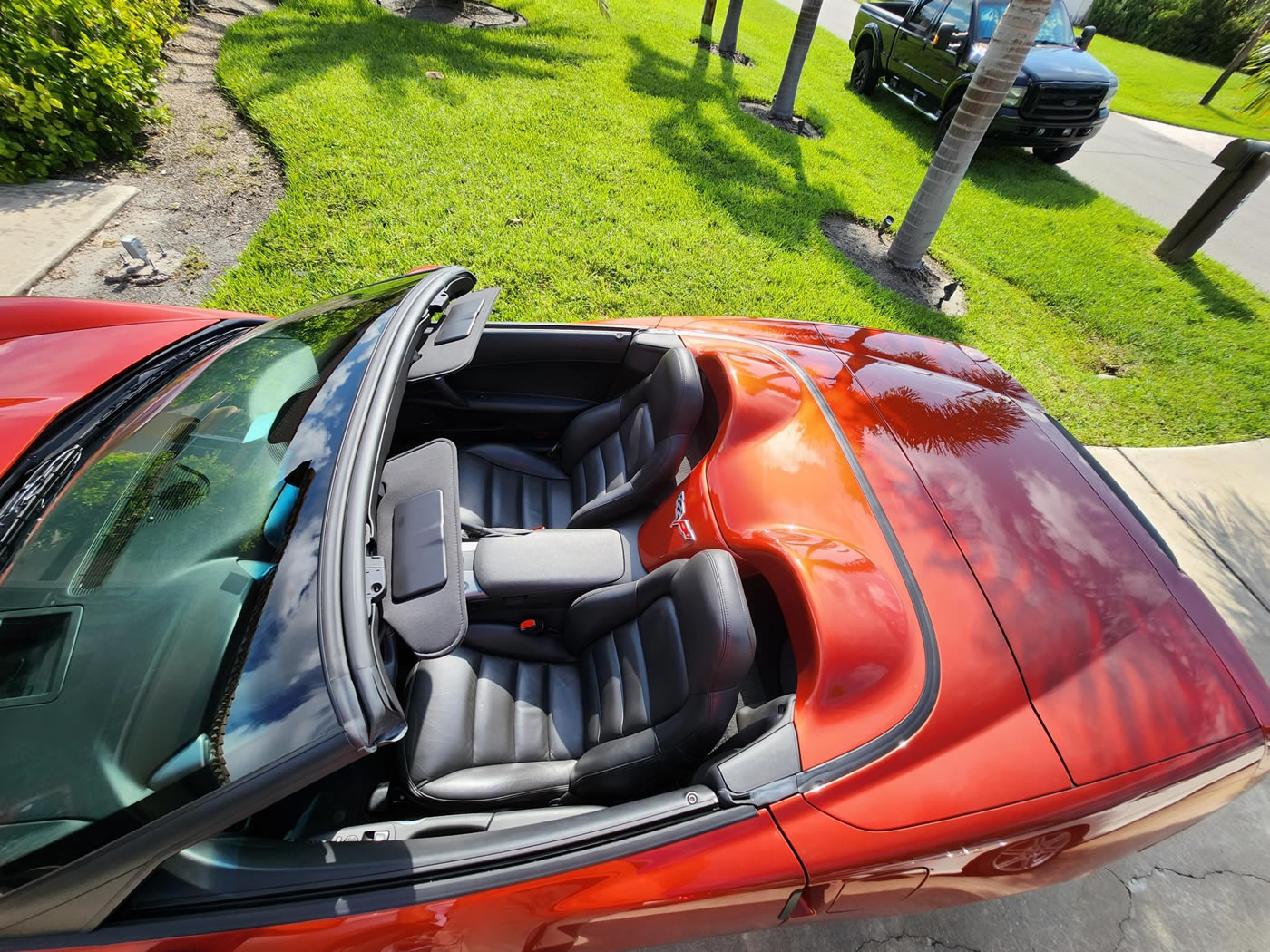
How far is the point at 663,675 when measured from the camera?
176 cm

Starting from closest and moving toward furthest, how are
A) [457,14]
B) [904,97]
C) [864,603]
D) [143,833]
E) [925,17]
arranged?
[143,833] < [864,603] < [925,17] < [457,14] < [904,97]

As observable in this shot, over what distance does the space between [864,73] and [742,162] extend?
4717 mm

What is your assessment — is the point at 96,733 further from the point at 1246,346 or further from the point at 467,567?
the point at 1246,346

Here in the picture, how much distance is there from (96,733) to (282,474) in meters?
0.66

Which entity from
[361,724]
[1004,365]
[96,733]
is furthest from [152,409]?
[1004,365]

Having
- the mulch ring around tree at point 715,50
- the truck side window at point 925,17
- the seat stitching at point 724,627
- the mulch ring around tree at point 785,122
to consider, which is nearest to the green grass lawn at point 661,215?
the mulch ring around tree at point 785,122

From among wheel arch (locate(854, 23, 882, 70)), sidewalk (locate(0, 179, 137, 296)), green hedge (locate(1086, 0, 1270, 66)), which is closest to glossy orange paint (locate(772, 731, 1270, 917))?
sidewalk (locate(0, 179, 137, 296))

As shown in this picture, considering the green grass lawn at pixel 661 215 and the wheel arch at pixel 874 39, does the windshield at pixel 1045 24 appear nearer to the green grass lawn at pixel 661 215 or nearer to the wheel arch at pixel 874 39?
the green grass lawn at pixel 661 215

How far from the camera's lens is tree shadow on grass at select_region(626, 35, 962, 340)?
511cm

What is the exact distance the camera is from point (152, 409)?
1.73 metres

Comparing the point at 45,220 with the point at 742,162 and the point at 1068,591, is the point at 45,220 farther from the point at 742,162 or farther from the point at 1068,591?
the point at 1068,591

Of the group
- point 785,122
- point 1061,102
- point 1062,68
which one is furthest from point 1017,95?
point 785,122

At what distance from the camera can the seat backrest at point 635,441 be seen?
2.29 meters

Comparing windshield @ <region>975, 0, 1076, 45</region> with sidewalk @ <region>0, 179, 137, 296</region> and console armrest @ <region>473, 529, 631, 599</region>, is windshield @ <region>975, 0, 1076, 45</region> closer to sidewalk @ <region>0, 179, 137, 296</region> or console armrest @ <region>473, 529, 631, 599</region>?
console armrest @ <region>473, 529, 631, 599</region>
